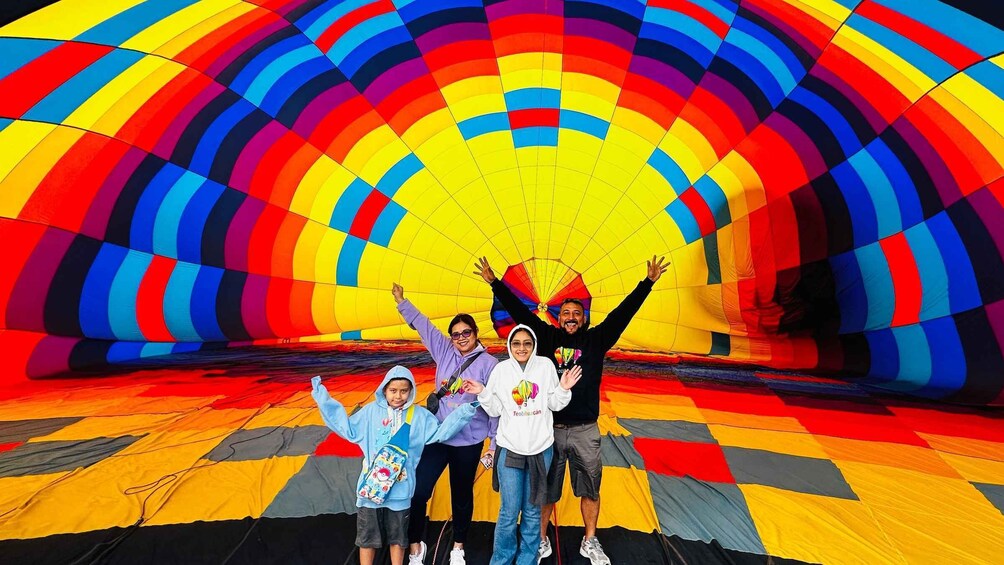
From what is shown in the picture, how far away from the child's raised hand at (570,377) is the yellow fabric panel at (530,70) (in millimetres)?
3767

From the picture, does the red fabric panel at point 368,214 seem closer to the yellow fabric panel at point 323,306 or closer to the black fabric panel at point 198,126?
the yellow fabric panel at point 323,306

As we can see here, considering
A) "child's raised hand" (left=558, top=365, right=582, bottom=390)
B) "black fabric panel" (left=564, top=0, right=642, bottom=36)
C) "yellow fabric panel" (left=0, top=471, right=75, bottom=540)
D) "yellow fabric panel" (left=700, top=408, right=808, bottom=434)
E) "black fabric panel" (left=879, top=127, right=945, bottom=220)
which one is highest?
"black fabric panel" (left=564, top=0, right=642, bottom=36)

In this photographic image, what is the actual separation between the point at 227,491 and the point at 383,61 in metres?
3.90

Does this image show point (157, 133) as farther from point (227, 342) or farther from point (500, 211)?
point (500, 211)

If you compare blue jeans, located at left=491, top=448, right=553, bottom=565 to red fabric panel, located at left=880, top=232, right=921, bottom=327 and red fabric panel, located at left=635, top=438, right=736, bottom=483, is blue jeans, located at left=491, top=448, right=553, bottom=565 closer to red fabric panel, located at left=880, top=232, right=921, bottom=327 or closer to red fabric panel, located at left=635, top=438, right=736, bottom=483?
red fabric panel, located at left=635, top=438, right=736, bottom=483

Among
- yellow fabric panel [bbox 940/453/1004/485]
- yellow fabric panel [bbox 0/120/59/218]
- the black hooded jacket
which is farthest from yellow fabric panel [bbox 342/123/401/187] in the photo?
yellow fabric panel [bbox 940/453/1004/485]

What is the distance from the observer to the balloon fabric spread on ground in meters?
2.81

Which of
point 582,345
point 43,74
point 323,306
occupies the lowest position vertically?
point 582,345

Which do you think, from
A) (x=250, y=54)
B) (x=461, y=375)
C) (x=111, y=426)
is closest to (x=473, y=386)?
(x=461, y=375)

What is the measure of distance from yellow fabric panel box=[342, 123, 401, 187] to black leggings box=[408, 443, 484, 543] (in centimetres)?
413

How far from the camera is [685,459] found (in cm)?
326

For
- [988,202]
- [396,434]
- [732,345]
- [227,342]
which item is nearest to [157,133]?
[227,342]

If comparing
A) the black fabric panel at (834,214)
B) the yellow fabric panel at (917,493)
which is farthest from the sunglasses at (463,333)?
the black fabric panel at (834,214)

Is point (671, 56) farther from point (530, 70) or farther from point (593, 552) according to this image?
point (593, 552)
